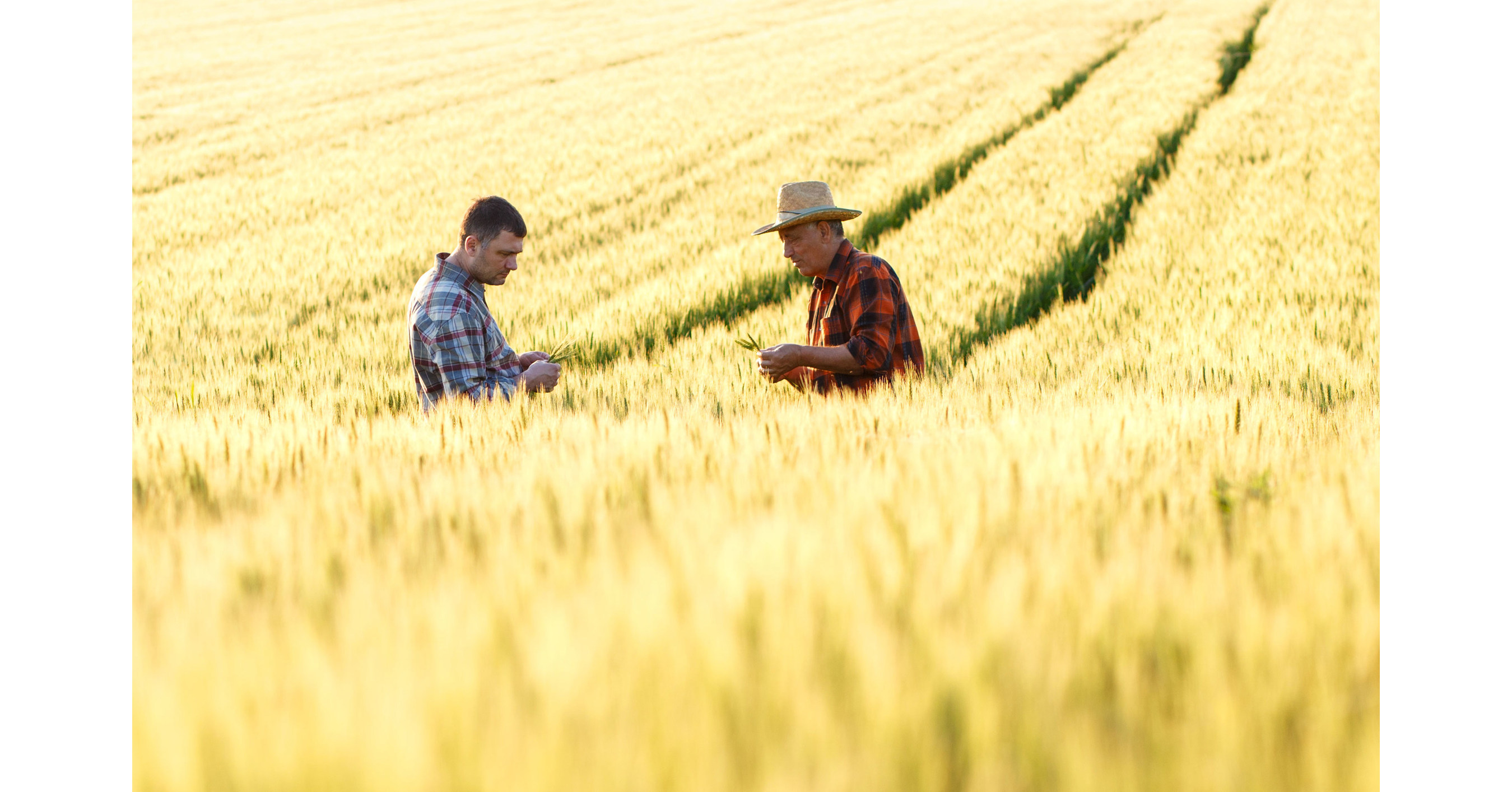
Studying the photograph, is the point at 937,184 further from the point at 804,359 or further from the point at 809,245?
the point at 804,359

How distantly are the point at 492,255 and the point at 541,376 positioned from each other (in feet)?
2.03

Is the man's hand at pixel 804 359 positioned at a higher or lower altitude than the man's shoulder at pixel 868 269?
lower

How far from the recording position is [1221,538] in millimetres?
1387

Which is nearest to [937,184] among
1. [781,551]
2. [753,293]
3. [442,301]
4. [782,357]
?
[753,293]

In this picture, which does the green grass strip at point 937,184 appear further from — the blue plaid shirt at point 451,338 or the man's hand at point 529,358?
the blue plaid shirt at point 451,338

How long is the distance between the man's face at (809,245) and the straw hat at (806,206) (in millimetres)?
41

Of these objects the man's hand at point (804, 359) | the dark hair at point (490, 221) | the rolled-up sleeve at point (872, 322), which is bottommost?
the man's hand at point (804, 359)

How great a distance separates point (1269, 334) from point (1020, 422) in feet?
12.2

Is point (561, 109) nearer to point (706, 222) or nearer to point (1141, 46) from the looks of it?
point (706, 222)

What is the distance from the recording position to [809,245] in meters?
4.27

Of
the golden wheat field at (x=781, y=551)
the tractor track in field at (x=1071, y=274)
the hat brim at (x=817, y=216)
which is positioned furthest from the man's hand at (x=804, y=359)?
the tractor track in field at (x=1071, y=274)

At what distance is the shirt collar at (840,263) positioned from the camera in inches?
168

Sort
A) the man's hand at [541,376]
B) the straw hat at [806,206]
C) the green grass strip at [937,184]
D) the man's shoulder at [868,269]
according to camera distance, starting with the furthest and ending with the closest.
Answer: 1. the green grass strip at [937,184]
2. the straw hat at [806,206]
3. the man's shoulder at [868,269]
4. the man's hand at [541,376]

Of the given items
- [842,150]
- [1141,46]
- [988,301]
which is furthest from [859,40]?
[988,301]
